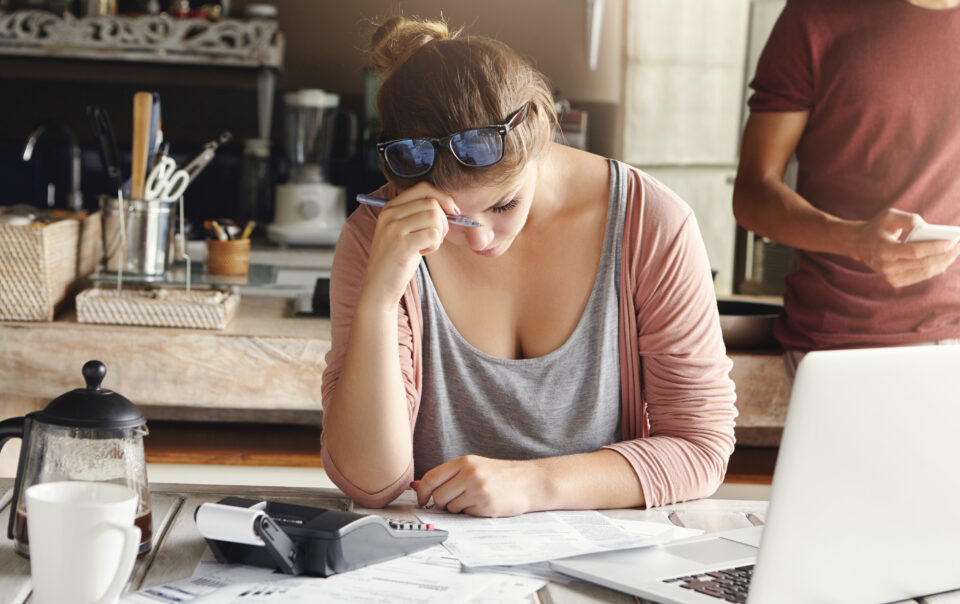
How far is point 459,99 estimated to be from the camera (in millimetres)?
1098

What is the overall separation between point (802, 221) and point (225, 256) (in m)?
1.17

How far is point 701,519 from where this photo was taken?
1108 mm

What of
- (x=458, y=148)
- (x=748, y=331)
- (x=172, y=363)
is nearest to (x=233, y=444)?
(x=172, y=363)

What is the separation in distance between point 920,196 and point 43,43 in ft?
8.11

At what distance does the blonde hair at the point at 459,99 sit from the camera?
1.10 meters

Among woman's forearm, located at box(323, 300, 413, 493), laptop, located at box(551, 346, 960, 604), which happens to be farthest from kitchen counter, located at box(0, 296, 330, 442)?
laptop, located at box(551, 346, 960, 604)

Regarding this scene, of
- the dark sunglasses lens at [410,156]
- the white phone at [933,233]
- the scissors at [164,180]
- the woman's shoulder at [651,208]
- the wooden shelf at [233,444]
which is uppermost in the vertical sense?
the dark sunglasses lens at [410,156]

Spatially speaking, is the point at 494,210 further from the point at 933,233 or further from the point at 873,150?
the point at 873,150

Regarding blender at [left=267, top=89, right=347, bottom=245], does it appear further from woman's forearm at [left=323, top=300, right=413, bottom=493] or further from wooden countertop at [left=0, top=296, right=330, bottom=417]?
woman's forearm at [left=323, top=300, right=413, bottom=493]

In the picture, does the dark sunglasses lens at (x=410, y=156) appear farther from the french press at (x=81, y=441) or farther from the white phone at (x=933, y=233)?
the white phone at (x=933, y=233)

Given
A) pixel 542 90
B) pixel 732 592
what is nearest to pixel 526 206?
Result: pixel 542 90

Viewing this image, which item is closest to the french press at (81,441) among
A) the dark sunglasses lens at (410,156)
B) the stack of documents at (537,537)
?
the stack of documents at (537,537)

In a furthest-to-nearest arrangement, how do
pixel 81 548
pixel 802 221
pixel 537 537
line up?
pixel 802 221 < pixel 537 537 < pixel 81 548

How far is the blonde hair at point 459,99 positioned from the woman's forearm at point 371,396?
0.57 ft
